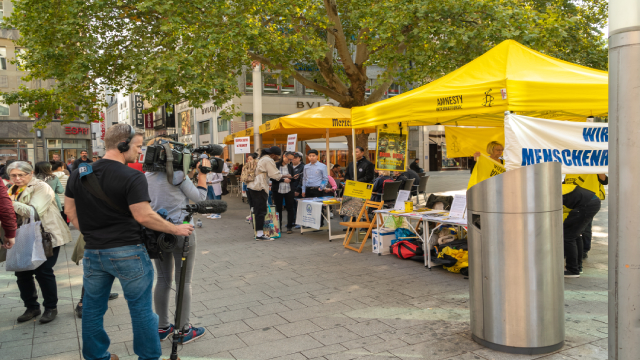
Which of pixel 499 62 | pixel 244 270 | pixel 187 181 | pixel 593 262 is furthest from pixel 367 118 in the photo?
pixel 187 181

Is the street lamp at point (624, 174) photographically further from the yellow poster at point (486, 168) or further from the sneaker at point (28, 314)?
the sneaker at point (28, 314)

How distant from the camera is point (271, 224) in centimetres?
888

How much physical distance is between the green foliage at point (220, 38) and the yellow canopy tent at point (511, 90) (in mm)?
6066

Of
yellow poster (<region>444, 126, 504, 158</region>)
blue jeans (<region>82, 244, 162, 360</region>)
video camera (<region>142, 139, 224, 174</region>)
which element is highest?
yellow poster (<region>444, 126, 504, 158</region>)

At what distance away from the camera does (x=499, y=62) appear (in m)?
5.47

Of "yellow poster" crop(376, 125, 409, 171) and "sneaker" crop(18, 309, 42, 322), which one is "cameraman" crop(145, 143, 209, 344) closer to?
"sneaker" crop(18, 309, 42, 322)

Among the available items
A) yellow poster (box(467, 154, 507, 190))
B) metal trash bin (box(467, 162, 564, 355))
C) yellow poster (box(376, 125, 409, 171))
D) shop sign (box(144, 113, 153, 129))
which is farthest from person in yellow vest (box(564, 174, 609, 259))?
shop sign (box(144, 113, 153, 129))

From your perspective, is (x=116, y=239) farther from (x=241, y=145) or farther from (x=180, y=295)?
(x=241, y=145)

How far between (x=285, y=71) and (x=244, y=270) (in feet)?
29.2

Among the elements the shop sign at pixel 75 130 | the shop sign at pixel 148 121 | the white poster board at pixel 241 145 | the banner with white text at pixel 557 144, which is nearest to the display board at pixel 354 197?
the banner with white text at pixel 557 144

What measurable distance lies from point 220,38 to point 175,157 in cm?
911

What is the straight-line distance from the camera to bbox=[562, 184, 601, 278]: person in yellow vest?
553cm

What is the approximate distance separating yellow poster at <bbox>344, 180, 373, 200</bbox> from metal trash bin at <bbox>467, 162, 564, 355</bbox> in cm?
445

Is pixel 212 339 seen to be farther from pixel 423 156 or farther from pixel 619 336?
pixel 423 156
